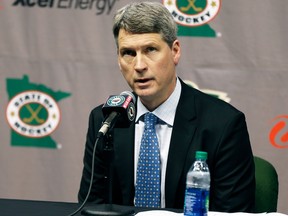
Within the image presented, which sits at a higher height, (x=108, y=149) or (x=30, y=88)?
(x=30, y=88)

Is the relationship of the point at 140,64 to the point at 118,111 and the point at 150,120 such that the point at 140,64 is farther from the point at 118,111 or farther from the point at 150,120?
the point at 118,111

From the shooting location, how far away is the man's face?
2398 mm

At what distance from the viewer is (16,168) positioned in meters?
3.61

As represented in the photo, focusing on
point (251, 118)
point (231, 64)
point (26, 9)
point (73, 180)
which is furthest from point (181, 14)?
point (73, 180)

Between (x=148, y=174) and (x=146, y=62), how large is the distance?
1.37 ft

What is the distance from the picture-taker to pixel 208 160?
7.88 ft

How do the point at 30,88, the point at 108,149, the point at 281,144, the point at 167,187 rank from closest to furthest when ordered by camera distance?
the point at 108,149, the point at 167,187, the point at 281,144, the point at 30,88

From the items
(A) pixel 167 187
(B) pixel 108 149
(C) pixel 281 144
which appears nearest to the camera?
(B) pixel 108 149

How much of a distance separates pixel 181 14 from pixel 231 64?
0.37 meters

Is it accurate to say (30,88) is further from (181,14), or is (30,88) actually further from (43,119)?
(181,14)

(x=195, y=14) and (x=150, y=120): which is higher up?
(x=195, y=14)

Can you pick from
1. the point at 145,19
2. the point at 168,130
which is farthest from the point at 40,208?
the point at 145,19

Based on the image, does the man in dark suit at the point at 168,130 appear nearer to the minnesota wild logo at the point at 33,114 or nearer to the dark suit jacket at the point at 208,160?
the dark suit jacket at the point at 208,160

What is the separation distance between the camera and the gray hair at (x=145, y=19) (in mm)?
2373
